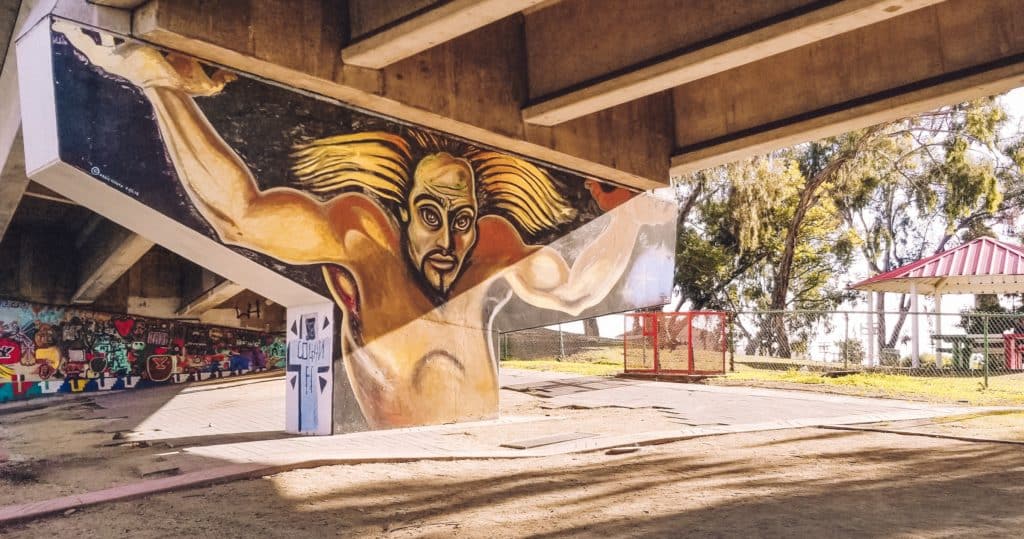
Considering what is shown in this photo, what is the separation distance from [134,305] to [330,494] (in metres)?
17.3

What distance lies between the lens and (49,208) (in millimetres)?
17797

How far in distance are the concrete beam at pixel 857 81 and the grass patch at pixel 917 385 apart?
6.33m

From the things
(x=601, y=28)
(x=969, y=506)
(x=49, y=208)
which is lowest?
(x=969, y=506)

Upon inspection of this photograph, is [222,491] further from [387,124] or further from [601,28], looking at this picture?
[601,28]

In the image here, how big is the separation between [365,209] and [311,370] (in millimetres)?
2243

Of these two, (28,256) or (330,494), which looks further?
(28,256)

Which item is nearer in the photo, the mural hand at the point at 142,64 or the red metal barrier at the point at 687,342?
the mural hand at the point at 142,64

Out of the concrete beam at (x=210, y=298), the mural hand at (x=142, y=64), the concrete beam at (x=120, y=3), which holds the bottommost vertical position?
the concrete beam at (x=210, y=298)

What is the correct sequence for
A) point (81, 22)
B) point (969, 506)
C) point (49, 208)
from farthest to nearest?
point (49, 208) < point (81, 22) < point (969, 506)

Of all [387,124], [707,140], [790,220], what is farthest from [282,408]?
[790,220]

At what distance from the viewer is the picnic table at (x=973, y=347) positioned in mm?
19688

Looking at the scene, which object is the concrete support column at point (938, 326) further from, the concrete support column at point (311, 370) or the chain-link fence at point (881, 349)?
the concrete support column at point (311, 370)

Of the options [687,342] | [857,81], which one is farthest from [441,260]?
[687,342]

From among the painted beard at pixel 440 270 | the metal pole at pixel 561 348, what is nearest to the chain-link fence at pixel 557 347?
the metal pole at pixel 561 348
